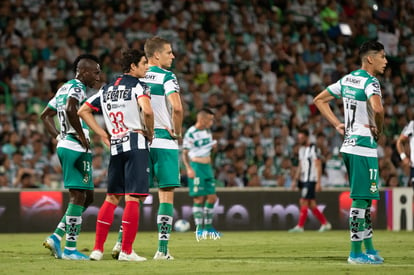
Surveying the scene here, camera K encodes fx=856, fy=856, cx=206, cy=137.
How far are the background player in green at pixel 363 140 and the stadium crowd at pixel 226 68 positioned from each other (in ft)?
33.6

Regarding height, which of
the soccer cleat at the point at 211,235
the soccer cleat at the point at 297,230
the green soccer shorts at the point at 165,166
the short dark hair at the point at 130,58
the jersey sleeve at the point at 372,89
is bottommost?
the soccer cleat at the point at 297,230

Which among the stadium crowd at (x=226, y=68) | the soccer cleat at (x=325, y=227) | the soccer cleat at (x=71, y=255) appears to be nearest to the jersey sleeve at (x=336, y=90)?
the soccer cleat at (x=71, y=255)

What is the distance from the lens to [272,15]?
26.3 meters

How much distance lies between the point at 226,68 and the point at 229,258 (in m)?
13.1

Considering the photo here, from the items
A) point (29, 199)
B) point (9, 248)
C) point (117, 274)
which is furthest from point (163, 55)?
point (29, 199)

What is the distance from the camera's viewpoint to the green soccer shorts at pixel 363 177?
1012 centimetres

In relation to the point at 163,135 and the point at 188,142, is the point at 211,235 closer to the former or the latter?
the point at 188,142

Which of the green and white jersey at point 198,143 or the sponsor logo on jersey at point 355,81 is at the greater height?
the sponsor logo on jersey at point 355,81

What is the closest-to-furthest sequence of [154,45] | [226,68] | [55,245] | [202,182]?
[154,45] < [55,245] < [202,182] < [226,68]

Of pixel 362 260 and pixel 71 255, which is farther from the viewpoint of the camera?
pixel 71 255

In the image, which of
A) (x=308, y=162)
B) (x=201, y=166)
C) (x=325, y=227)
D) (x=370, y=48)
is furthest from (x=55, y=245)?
(x=325, y=227)

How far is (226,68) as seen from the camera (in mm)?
23562

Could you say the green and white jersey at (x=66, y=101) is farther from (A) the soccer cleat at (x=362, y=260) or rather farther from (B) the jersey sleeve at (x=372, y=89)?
(A) the soccer cleat at (x=362, y=260)

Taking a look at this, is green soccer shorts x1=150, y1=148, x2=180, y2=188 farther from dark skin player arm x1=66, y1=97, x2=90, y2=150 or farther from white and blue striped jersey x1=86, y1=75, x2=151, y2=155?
dark skin player arm x1=66, y1=97, x2=90, y2=150
